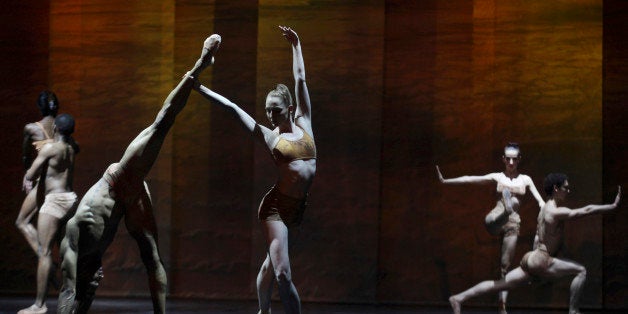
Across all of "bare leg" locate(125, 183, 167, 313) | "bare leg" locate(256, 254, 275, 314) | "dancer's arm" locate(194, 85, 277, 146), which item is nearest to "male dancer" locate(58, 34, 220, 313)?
"bare leg" locate(125, 183, 167, 313)

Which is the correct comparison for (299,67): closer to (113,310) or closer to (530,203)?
(113,310)

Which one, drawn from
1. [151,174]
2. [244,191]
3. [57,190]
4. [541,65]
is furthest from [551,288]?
[57,190]

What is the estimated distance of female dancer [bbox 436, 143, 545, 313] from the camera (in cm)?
902

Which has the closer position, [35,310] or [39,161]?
[39,161]

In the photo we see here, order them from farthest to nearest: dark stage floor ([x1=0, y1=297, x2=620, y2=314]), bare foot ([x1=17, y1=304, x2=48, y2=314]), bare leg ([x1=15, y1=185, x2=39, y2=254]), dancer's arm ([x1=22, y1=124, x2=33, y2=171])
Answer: dark stage floor ([x1=0, y1=297, x2=620, y2=314]) < bare leg ([x1=15, y1=185, x2=39, y2=254]) < dancer's arm ([x1=22, y1=124, x2=33, y2=171]) < bare foot ([x1=17, y1=304, x2=48, y2=314])

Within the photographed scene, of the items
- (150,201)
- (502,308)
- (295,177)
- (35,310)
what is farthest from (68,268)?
(502,308)

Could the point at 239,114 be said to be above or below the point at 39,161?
above

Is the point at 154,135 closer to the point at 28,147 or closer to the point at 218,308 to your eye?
the point at 28,147

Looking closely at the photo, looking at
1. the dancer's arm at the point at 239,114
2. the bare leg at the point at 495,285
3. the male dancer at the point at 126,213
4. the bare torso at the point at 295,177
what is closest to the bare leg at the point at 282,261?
the bare torso at the point at 295,177

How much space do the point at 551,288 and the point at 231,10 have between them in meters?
4.45

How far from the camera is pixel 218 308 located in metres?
9.27

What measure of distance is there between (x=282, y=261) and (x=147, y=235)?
0.92m

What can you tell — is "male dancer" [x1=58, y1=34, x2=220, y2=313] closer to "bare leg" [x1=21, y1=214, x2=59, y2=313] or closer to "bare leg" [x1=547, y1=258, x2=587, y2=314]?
"bare leg" [x1=21, y1=214, x2=59, y2=313]

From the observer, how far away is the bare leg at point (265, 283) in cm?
693
